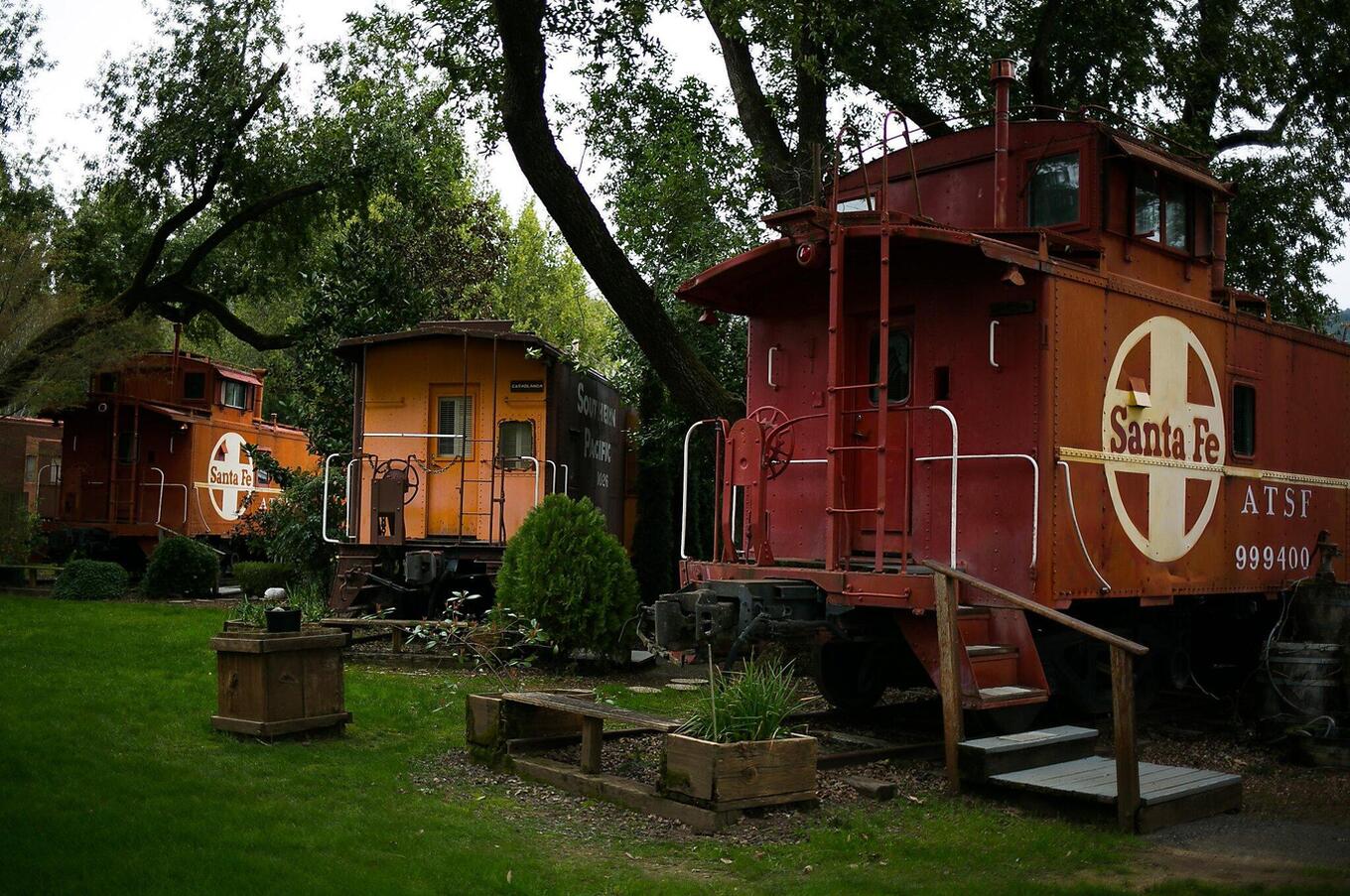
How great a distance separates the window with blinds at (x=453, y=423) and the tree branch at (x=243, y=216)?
815 centimetres

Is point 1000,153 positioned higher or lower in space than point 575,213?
lower

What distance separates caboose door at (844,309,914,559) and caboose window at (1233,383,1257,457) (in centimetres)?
353

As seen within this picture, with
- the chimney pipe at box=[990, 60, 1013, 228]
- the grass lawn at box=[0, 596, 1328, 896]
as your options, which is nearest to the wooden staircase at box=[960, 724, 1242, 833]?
the grass lawn at box=[0, 596, 1328, 896]

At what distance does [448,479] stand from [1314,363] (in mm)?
10358

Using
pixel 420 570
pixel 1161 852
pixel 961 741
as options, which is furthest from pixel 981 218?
pixel 420 570

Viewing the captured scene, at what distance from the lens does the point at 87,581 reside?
19.6 m

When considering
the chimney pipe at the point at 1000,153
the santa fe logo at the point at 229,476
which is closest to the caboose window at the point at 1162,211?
the chimney pipe at the point at 1000,153

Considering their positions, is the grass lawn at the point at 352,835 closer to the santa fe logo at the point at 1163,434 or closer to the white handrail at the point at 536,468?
the santa fe logo at the point at 1163,434

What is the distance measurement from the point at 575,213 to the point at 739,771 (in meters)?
8.09

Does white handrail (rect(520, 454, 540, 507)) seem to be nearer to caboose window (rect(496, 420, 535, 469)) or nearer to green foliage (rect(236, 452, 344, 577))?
caboose window (rect(496, 420, 535, 469))

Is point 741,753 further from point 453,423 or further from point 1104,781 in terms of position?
point 453,423

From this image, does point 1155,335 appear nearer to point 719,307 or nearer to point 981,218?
point 981,218

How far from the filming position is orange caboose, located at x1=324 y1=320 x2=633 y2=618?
628 inches

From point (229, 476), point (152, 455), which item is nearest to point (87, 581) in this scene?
point (152, 455)
